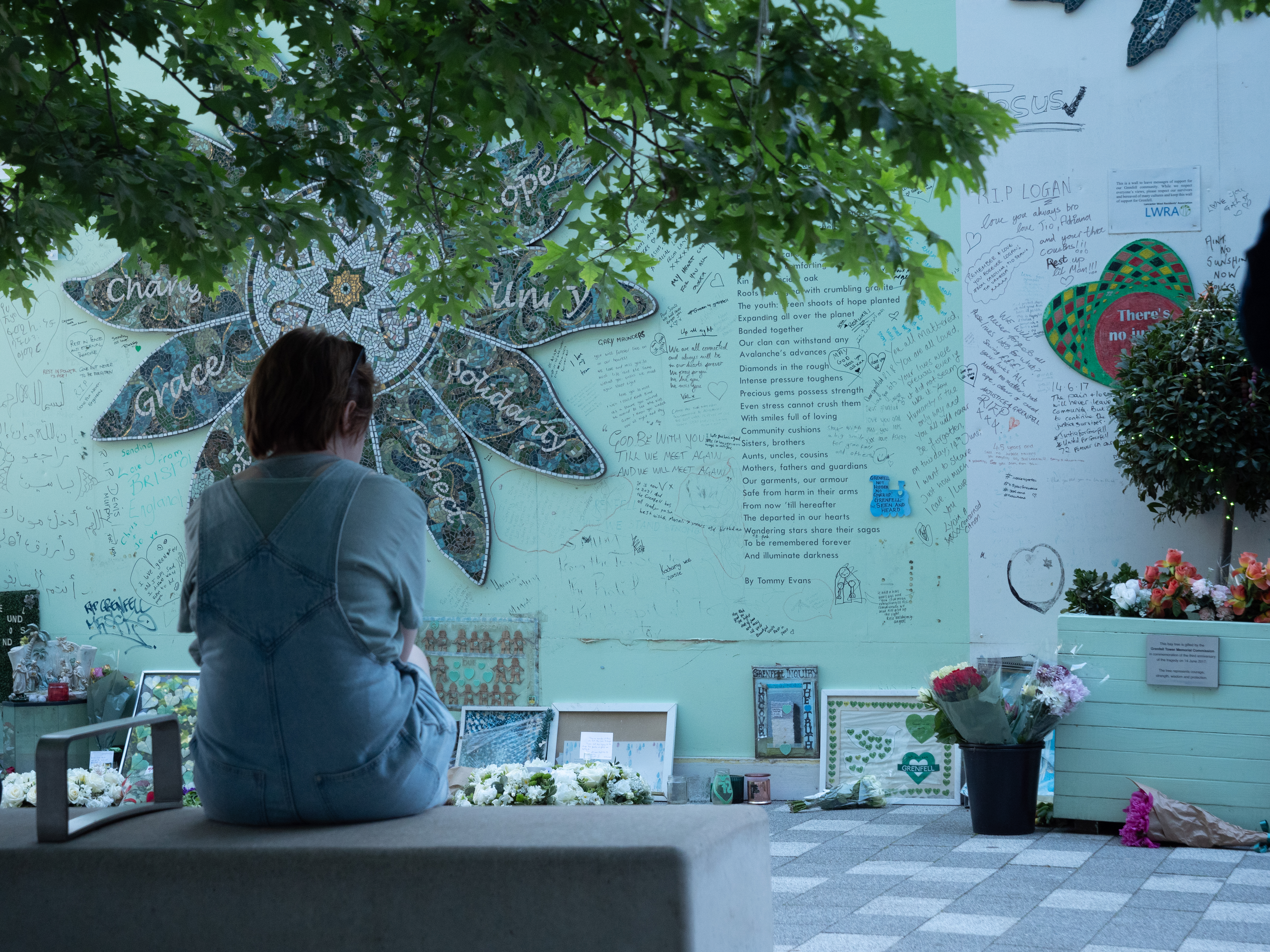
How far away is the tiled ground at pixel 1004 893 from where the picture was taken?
3559mm

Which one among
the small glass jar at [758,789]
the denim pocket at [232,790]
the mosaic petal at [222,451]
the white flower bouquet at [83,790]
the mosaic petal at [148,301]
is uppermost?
the mosaic petal at [148,301]

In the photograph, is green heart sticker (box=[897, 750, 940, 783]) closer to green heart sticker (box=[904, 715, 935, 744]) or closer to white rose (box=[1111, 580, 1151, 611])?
green heart sticker (box=[904, 715, 935, 744])

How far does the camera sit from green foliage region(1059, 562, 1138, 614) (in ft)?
17.3

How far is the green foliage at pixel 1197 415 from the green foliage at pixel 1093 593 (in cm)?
39

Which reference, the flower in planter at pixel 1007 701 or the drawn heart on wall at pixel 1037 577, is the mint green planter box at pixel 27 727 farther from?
the drawn heart on wall at pixel 1037 577

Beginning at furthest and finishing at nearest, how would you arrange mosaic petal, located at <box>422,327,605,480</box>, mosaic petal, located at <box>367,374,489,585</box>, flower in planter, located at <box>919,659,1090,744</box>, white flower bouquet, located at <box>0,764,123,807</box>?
mosaic petal, located at <box>367,374,489,585</box>
mosaic petal, located at <box>422,327,605,480</box>
flower in planter, located at <box>919,659,1090,744</box>
white flower bouquet, located at <box>0,764,123,807</box>

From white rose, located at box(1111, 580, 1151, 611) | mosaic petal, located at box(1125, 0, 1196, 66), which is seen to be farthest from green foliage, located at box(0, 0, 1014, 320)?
mosaic petal, located at box(1125, 0, 1196, 66)

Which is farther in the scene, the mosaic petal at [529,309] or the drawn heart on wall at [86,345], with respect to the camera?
the drawn heart on wall at [86,345]

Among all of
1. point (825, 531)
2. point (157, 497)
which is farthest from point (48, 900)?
point (157, 497)

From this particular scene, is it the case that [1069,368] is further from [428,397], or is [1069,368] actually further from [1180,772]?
[428,397]

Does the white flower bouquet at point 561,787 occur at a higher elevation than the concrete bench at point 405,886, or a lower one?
lower

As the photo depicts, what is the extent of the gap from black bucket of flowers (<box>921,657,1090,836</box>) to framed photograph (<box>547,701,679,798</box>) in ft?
5.19

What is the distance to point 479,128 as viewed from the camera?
11.3 feet

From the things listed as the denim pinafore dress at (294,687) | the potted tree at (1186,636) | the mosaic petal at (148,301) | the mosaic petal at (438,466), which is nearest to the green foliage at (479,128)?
the denim pinafore dress at (294,687)
